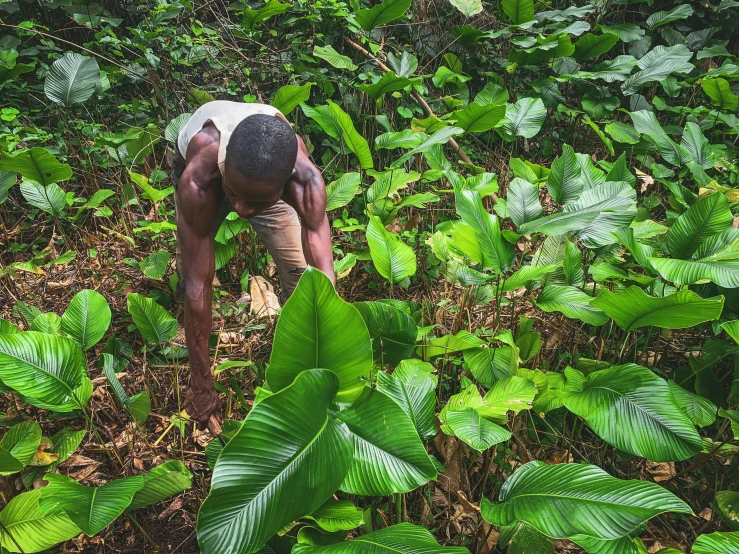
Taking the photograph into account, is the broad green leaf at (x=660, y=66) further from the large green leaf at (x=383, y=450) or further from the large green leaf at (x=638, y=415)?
the large green leaf at (x=383, y=450)

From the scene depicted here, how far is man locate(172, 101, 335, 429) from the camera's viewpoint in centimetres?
151

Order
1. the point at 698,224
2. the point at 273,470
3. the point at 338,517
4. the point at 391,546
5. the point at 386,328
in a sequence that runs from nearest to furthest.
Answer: the point at 273,470, the point at 391,546, the point at 338,517, the point at 386,328, the point at 698,224

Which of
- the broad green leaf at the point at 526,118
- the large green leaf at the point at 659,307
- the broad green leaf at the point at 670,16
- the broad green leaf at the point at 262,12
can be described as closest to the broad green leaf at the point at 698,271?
the large green leaf at the point at 659,307

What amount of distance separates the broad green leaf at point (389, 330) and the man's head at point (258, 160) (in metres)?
0.43

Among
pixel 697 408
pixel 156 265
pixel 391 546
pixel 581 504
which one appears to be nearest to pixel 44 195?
pixel 156 265

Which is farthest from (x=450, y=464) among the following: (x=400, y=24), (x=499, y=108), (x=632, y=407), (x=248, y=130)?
(x=400, y=24)

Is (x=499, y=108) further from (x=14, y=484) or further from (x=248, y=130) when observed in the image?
(x=14, y=484)

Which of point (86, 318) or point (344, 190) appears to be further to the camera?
point (344, 190)

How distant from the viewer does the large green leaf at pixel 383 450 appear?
3.31 feet

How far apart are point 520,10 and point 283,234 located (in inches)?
103

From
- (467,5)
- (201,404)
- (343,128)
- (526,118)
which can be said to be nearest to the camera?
(201,404)

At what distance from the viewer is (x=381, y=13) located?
2945mm

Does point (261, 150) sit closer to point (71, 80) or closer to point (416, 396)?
point (416, 396)

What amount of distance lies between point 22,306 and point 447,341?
1.68 m
